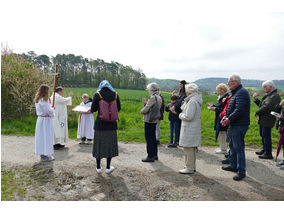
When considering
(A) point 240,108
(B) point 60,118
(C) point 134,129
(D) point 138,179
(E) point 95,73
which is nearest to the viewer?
(A) point 240,108

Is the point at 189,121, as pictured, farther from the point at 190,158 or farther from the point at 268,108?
the point at 268,108

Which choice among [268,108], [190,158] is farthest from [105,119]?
[268,108]

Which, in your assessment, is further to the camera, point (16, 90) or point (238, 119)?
point (16, 90)

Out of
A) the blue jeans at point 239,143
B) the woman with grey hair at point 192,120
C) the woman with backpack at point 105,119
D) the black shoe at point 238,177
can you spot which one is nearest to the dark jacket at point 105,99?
the woman with backpack at point 105,119

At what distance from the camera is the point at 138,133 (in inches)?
384

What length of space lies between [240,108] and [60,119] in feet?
17.7

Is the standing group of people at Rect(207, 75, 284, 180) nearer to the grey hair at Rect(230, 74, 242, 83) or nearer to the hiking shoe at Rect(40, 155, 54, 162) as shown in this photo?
the grey hair at Rect(230, 74, 242, 83)

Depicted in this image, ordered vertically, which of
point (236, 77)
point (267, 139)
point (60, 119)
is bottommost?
point (267, 139)

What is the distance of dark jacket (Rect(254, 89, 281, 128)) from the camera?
6.05 meters

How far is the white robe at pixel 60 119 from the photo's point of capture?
23.2 ft

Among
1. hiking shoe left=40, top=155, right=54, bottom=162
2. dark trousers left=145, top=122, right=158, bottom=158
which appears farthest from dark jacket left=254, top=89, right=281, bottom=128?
hiking shoe left=40, top=155, right=54, bottom=162

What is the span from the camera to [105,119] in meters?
4.84

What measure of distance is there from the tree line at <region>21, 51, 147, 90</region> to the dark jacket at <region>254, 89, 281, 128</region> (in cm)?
3394

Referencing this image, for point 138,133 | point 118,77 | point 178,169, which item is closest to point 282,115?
point 178,169
